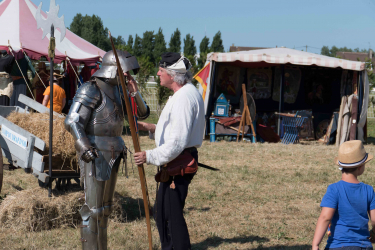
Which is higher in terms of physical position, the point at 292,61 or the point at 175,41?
the point at 175,41

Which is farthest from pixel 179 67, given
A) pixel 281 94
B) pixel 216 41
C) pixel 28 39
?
pixel 216 41

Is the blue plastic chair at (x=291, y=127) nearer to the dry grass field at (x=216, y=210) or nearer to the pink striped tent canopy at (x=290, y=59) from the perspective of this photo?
the pink striped tent canopy at (x=290, y=59)

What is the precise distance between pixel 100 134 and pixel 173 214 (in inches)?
35.6

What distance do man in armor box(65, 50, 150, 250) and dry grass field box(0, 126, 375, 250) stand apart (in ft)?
1.12

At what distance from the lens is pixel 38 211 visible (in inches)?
168

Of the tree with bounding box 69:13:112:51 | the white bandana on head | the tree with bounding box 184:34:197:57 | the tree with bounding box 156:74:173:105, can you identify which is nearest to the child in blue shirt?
the white bandana on head

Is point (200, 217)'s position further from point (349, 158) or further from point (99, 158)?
point (349, 158)

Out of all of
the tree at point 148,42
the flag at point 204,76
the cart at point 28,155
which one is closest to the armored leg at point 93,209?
the cart at point 28,155

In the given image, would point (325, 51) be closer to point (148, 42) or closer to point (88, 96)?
point (148, 42)

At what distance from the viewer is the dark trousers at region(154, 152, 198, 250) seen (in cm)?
302

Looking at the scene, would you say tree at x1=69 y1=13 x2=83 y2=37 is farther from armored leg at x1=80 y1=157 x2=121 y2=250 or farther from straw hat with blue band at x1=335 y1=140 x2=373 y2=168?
straw hat with blue band at x1=335 y1=140 x2=373 y2=168

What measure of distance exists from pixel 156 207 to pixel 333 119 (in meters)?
8.90

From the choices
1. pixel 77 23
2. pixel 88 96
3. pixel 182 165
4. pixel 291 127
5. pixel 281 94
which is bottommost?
pixel 291 127

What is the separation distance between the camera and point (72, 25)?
60.0 m
